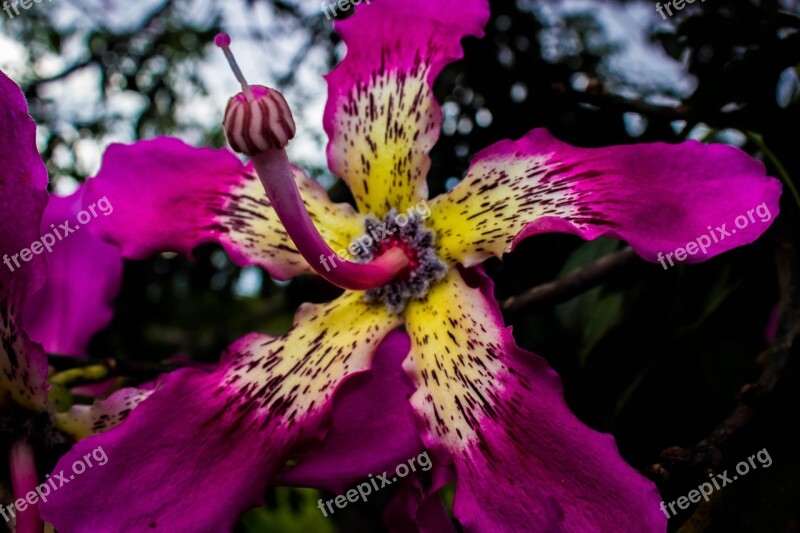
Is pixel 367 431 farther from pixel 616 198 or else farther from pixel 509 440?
pixel 616 198

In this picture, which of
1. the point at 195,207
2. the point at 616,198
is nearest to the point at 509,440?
the point at 616,198

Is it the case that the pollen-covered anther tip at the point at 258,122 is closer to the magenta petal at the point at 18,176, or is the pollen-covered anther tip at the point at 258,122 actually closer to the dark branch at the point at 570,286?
the magenta petal at the point at 18,176

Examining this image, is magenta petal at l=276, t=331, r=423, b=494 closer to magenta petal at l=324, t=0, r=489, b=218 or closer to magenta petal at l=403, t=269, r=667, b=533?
magenta petal at l=403, t=269, r=667, b=533

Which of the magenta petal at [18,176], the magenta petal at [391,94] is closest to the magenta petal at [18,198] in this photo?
the magenta petal at [18,176]

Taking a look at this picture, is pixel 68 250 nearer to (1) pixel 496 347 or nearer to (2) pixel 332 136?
(2) pixel 332 136

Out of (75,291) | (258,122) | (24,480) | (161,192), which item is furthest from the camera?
(75,291)

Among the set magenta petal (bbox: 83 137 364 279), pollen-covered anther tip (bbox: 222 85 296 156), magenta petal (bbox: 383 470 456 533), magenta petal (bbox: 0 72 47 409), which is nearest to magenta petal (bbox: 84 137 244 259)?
magenta petal (bbox: 83 137 364 279)
